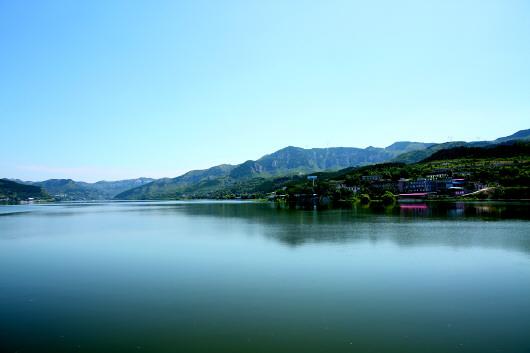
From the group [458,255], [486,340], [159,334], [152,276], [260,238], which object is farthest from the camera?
[260,238]

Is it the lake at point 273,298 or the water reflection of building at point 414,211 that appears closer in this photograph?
the lake at point 273,298

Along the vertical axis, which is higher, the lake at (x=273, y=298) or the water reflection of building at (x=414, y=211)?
A: the lake at (x=273, y=298)

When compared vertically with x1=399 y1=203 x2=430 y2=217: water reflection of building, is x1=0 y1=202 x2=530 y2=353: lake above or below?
above

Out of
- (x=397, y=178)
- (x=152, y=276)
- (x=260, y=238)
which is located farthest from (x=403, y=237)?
(x=397, y=178)

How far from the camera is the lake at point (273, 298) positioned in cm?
1212

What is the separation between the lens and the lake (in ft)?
39.8

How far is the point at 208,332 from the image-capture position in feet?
42.2

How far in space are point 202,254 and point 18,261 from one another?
47.7 feet

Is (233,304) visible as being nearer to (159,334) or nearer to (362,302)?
(159,334)

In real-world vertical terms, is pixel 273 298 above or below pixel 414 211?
above

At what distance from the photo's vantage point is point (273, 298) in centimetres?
1719

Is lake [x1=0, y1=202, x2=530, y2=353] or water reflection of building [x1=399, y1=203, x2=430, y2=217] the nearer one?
lake [x1=0, y1=202, x2=530, y2=353]

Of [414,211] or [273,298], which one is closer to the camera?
[273,298]

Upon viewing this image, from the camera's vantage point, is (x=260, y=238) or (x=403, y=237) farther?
(x=260, y=238)
